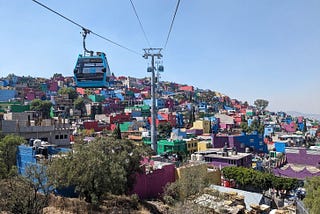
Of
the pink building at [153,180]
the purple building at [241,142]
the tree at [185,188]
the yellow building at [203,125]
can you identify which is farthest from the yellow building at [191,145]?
the tree at [185,188]

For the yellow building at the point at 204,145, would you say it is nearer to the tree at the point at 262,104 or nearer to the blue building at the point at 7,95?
the blue building at the point at 7,95

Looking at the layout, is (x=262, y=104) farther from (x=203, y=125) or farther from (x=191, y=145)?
(x=191, y=145)

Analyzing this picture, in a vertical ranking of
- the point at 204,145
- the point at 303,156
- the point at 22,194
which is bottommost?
the point at 303,156

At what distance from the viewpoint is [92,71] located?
37.1 ft

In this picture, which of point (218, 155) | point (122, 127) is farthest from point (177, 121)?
point (218, 155)

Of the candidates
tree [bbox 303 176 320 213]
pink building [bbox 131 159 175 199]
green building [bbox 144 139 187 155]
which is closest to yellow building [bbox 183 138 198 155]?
green building [bbox 144 139 187 155]

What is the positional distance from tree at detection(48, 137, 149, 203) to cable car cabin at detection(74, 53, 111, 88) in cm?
344

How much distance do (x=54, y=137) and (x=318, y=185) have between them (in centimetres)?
2171

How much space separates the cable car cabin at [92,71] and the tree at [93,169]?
3437mm

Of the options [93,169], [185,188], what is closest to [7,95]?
[185,188]

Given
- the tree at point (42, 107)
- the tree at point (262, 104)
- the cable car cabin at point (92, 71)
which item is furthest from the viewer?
the tree at point (262, 104)

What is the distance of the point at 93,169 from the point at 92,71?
4.28 m

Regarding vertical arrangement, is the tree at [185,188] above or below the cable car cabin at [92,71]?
below

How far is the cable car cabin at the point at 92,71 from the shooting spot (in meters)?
11.2
